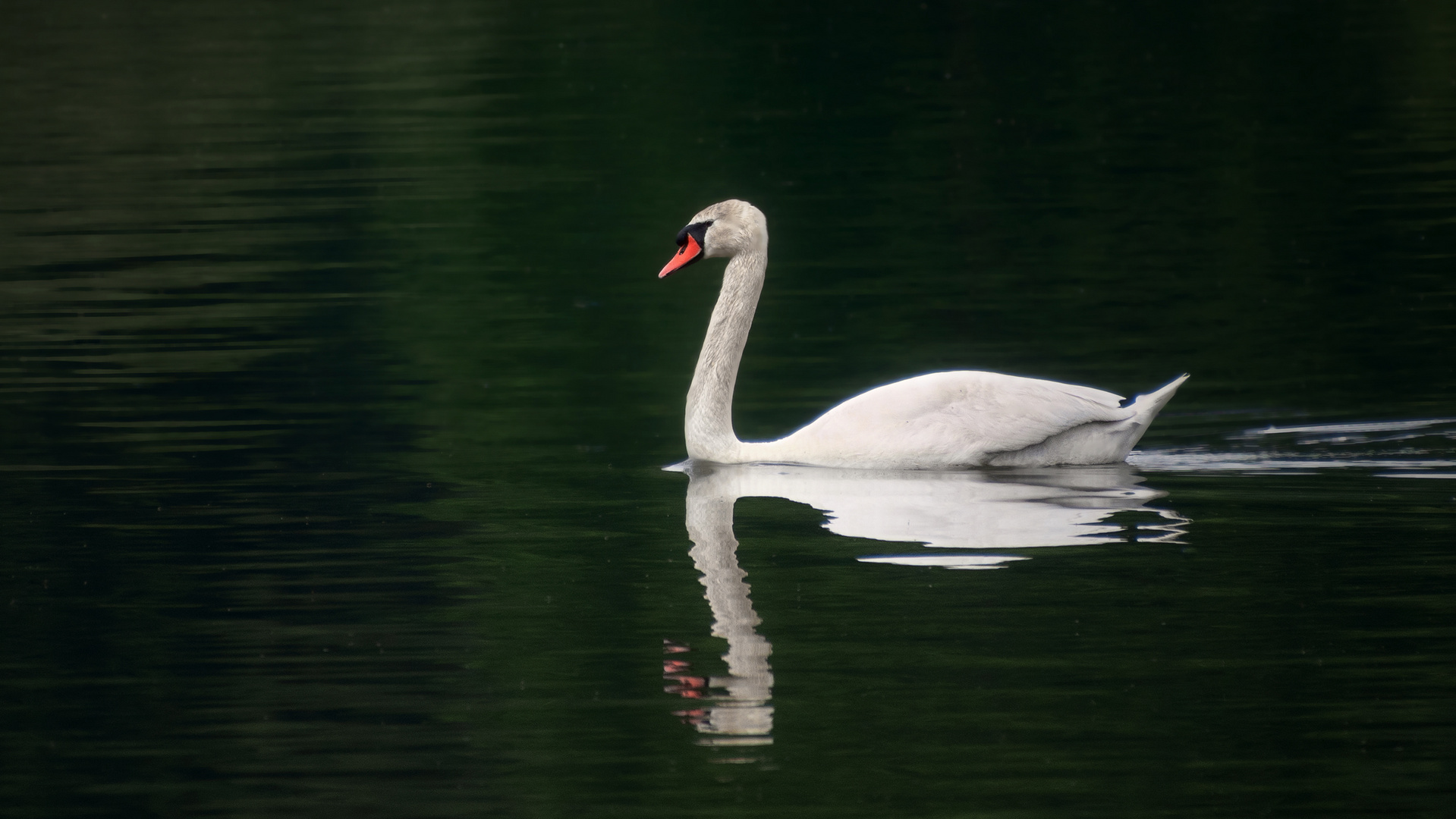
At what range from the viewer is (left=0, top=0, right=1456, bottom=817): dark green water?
21.6 feet

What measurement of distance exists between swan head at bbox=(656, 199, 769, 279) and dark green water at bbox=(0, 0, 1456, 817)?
3.60 feet

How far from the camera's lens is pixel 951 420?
35.4 feet

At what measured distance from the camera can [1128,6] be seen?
4416 centimetres

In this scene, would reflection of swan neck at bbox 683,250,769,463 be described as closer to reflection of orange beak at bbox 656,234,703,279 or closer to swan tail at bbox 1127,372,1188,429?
reflection of orange beak at bbox 656,234,703,279

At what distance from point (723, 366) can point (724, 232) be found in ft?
2.48

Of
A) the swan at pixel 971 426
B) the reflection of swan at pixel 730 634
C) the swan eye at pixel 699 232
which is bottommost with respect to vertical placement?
the reflection of swan at pixel 730 634

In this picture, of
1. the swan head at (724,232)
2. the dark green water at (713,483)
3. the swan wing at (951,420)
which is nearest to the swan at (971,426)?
the swan wing at (951,420)

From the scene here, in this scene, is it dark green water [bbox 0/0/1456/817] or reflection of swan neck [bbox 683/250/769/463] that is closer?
dark green water [bbox 0/0/1456/817]

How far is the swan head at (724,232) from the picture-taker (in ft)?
39.4

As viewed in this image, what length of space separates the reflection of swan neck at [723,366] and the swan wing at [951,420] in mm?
780

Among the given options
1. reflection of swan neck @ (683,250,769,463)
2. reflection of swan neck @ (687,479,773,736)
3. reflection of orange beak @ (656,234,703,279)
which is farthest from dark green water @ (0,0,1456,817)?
reflection of orange beak @ (656,234,703,279)

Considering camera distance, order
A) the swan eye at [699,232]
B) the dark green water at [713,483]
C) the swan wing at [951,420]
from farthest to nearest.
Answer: the swan eye at [699,232] → the swan wing at [951,420] → the dark green water at [713,483]

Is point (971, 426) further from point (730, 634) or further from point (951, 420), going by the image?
point (730, 634)

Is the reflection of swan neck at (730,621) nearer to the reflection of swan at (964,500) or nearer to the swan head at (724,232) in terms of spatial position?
the reflection of swan at (964,500)
